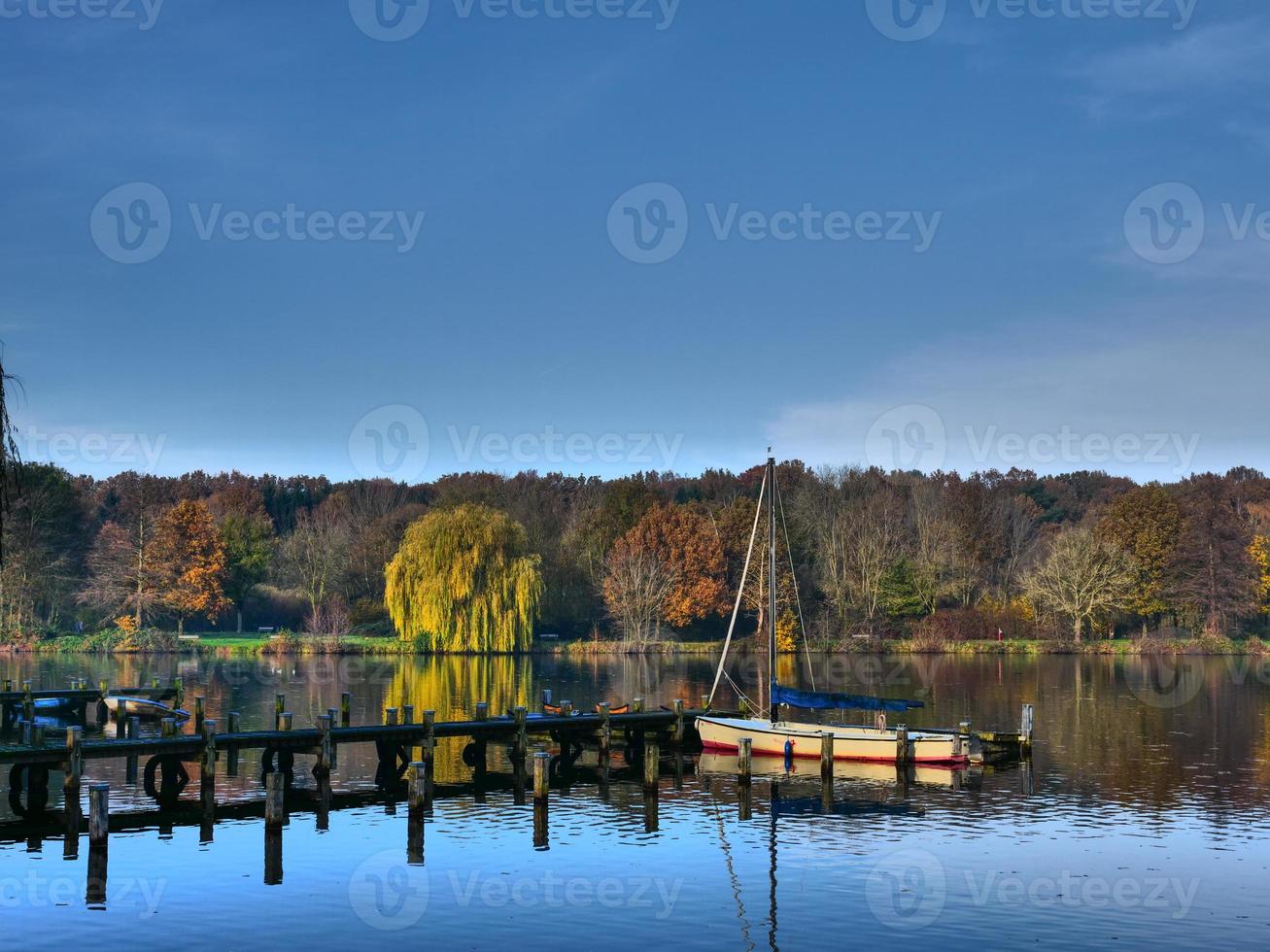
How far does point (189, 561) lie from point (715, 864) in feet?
310

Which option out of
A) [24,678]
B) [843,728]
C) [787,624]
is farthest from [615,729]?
[787,624]

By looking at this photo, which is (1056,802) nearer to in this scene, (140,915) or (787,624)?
(140,915)

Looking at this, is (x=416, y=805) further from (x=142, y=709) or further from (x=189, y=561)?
(x=189, y=561)

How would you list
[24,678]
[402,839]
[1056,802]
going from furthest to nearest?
[24,678]
[1056,802]
[402,839]

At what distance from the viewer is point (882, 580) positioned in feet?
390

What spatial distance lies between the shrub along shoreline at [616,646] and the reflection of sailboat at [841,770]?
58995 mm

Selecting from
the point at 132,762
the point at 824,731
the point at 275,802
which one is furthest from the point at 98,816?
the point at 824,731

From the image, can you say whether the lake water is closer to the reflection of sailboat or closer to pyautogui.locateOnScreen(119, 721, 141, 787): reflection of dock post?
the reflection of sailboat

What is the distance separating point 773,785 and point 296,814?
15.1 m

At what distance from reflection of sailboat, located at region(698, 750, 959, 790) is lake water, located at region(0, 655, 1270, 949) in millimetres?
195

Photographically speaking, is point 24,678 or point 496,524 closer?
point 24,678

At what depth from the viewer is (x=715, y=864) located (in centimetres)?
3262

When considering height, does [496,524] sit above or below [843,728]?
above

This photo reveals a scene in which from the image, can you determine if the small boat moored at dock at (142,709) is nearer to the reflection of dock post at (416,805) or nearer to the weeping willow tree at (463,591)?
the reflection of dock post at (416,805)
